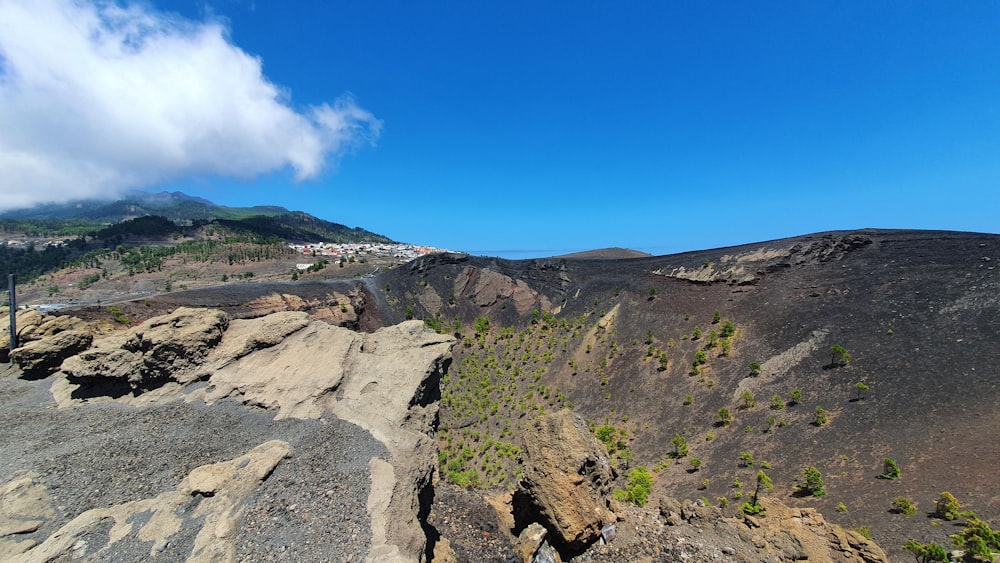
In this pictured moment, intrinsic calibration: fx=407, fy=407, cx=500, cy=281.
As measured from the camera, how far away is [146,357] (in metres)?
11.4

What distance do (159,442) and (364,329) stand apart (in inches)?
1056

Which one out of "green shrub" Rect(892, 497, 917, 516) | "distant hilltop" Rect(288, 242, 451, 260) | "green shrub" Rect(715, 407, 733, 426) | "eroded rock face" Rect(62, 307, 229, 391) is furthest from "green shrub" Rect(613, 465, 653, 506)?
"distant hilltop" Rect(288, 242, 451, 260)

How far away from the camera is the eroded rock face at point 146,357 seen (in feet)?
37.4

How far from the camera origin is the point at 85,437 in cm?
915

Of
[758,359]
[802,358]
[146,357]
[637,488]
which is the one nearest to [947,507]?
[637,488]

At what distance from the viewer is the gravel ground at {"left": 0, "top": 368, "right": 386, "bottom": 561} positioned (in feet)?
21.9

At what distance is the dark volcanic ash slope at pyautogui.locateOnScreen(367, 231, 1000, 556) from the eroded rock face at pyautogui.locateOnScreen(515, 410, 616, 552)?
7.28 m

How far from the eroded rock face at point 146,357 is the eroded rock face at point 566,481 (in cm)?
1012

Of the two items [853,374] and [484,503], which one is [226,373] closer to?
[484,503]

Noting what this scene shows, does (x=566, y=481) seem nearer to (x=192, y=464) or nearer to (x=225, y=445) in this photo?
(x=225, y=445)

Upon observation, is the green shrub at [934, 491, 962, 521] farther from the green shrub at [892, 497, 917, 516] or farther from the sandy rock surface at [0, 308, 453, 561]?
the sandy rock surface at [0, 308, 453, 561]

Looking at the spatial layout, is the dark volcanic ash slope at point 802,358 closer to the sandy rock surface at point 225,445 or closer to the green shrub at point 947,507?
the green shrub at point 947,507

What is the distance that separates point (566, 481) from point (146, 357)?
12.1m

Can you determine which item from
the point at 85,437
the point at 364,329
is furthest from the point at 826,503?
the point at 364,329
